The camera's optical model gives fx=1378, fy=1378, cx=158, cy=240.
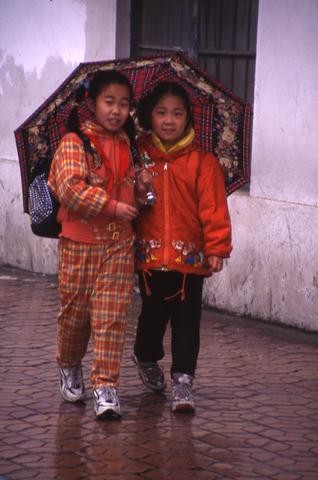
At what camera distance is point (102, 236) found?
6.63m

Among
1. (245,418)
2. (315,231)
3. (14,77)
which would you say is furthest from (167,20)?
(245,418)

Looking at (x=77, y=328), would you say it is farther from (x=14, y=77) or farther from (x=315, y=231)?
(x=14, y=77)

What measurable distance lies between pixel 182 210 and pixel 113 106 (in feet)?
2.02

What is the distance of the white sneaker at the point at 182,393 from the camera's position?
6.81 meters

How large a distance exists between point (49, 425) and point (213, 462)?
977 millimetres

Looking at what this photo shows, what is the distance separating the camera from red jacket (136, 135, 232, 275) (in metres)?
6.71

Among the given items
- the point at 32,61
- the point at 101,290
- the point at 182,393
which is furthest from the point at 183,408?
the point at 32,61

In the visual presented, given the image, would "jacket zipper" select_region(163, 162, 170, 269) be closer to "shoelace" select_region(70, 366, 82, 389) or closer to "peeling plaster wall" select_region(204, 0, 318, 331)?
"shoelace" select_region(70, 366, 82, 389)

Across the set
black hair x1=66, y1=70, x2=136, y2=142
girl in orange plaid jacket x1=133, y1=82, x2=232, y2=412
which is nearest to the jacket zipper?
girl in orange plaid jacket x1=133, y1=82, x2=232, y2=412

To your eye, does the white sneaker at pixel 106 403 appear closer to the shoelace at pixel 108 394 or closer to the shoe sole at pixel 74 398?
the shoelace at pixel 108 394

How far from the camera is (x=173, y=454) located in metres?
6.07

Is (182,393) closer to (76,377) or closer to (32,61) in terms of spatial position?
(76,377)

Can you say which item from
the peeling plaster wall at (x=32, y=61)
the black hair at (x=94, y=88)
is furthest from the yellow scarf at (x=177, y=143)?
the peeling plaster wall at (x=32, y=61)

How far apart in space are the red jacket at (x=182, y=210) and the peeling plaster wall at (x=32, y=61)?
4335 millimetres
